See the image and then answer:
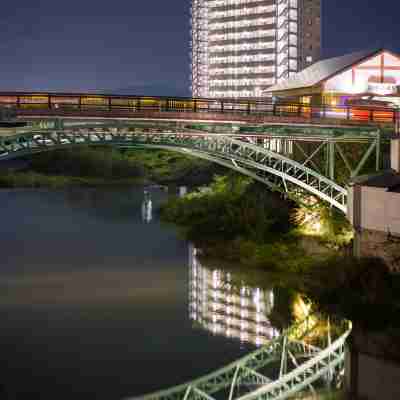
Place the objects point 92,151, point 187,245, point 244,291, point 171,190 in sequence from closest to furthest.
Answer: point 244,291 → point 187,245 → point 171,190 → point 92,151

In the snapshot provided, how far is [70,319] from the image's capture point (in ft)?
67.7

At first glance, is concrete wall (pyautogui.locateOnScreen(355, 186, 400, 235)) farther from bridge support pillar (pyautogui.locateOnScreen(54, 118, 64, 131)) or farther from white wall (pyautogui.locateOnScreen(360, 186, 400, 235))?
bridge support pillar (pyautogui.locateOnScreen(54, 118, 64, 131))

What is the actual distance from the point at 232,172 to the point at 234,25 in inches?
2470

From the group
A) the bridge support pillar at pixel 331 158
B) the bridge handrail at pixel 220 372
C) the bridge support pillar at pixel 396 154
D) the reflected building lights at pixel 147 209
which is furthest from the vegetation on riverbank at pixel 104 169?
the bridge handrail at pixel 220 372

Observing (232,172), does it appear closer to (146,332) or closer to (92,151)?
(146,332)

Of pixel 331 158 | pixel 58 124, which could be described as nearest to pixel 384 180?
pixel 331 158

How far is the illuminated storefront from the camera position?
35.8 metres

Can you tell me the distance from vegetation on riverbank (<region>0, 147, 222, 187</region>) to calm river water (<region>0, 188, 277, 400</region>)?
26836 mm

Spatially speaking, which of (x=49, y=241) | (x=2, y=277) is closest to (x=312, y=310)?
(x=2, y=277)

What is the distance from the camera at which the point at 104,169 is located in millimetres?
67062

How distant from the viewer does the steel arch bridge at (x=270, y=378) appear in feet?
51.9

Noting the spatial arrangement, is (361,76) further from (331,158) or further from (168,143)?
(168,143)

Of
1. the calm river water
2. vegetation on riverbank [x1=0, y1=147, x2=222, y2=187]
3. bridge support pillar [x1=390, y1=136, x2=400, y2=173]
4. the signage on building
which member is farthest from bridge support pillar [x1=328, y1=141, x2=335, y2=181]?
vegetation on riverbank [x1=0, y1=147, x2=222, y2=187]

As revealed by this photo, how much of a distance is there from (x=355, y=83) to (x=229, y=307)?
18.6 meters
